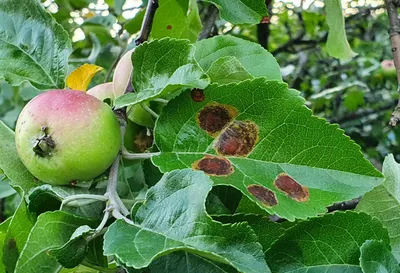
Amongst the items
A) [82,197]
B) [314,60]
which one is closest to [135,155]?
[82,197]

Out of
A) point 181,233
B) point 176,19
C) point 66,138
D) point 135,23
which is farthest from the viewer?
point 135,23

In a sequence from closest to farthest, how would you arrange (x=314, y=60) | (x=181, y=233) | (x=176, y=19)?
(x=181, y=233)
(x=176, y=19)
(x=314, y=60)

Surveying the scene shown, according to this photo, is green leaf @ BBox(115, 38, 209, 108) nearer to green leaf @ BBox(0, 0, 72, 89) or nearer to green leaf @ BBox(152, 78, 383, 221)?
green leaf @ BBox(152, 78, 383, 221)

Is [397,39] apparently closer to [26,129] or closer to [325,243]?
[325,243]

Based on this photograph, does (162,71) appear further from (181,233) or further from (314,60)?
(314,60)

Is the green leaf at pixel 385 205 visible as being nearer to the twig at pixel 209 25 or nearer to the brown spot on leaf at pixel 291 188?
the brown spot on leaf at pixel 291 188

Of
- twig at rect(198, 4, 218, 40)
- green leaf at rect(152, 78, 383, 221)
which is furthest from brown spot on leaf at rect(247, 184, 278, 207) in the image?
twig at rect(198, 4, 218, 40)

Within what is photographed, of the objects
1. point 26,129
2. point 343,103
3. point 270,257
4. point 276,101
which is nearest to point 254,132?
point 276,101

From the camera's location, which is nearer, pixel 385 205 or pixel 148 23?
pixel 385 205
